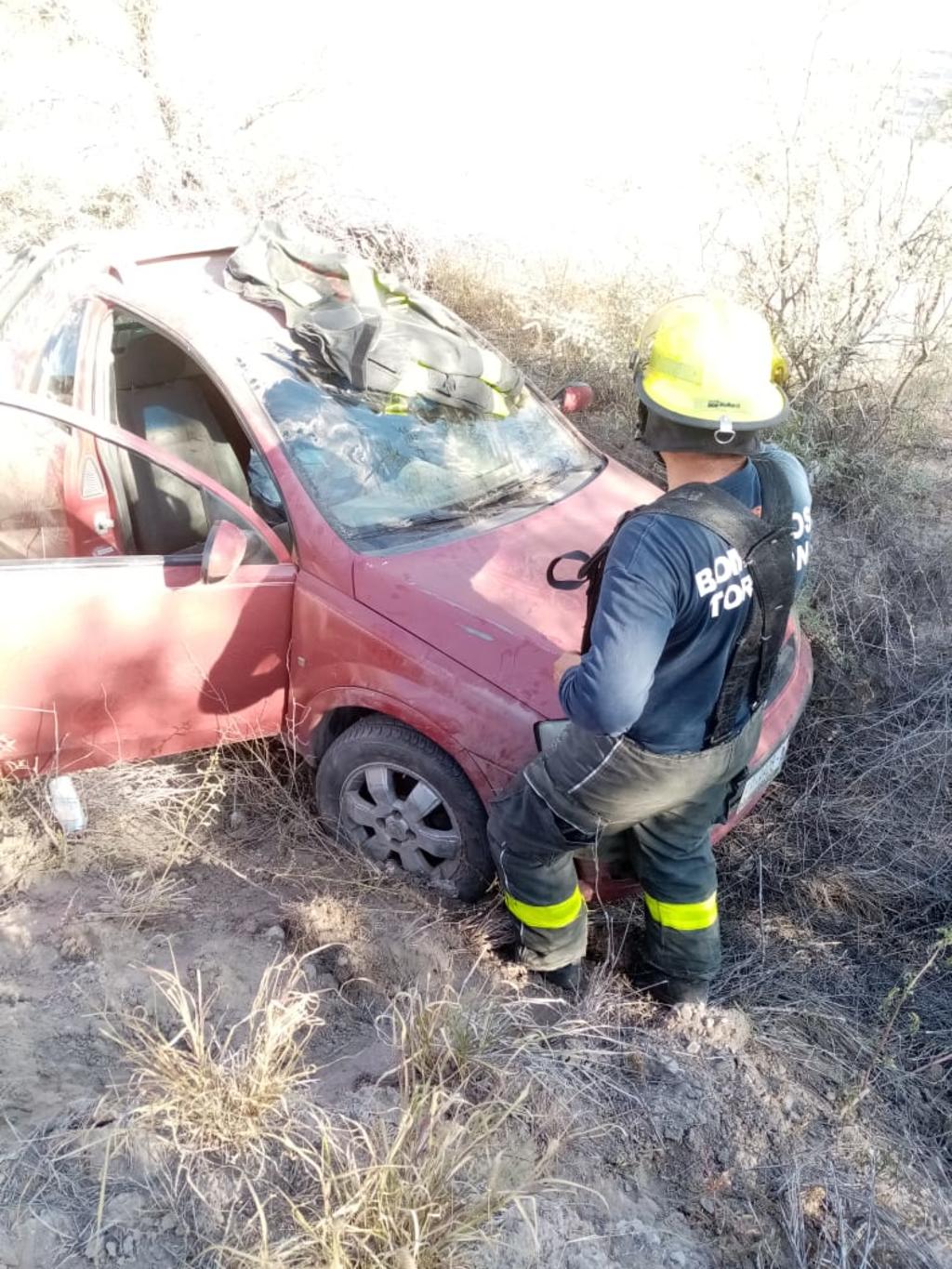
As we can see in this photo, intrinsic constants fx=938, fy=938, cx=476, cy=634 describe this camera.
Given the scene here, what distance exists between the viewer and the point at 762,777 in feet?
9.11

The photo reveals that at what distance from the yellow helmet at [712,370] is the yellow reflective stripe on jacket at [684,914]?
1253 millimetres

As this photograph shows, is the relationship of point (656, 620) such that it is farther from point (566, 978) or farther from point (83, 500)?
point (83, 500)

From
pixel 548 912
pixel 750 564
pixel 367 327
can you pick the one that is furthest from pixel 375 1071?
pixel 367 327

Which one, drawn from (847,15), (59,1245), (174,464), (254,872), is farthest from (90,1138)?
(847,15)

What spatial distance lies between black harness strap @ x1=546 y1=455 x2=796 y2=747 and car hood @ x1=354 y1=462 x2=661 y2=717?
0.33 meters

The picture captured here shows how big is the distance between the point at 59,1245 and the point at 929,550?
14.0 ft

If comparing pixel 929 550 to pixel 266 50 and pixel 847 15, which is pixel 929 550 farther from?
pixel 266 50

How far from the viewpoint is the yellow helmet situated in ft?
6.51

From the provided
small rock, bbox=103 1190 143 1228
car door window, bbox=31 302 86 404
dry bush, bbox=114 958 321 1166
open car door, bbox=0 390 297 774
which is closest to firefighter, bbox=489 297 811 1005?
dry bush, bbox=114 958 321 1166

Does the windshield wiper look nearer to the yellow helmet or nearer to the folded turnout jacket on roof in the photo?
the folded turnout jacket on roof

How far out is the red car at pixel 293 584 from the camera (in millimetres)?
2658

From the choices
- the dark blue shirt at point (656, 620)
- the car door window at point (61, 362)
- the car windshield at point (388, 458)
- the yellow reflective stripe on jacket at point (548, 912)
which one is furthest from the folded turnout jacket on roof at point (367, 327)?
the yellow reflective stripe on jacket at point (548, 912)

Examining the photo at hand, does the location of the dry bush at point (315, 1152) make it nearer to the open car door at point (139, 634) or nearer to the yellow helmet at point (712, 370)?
the open car door at point (139, 634)

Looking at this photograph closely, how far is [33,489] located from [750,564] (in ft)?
8.27
